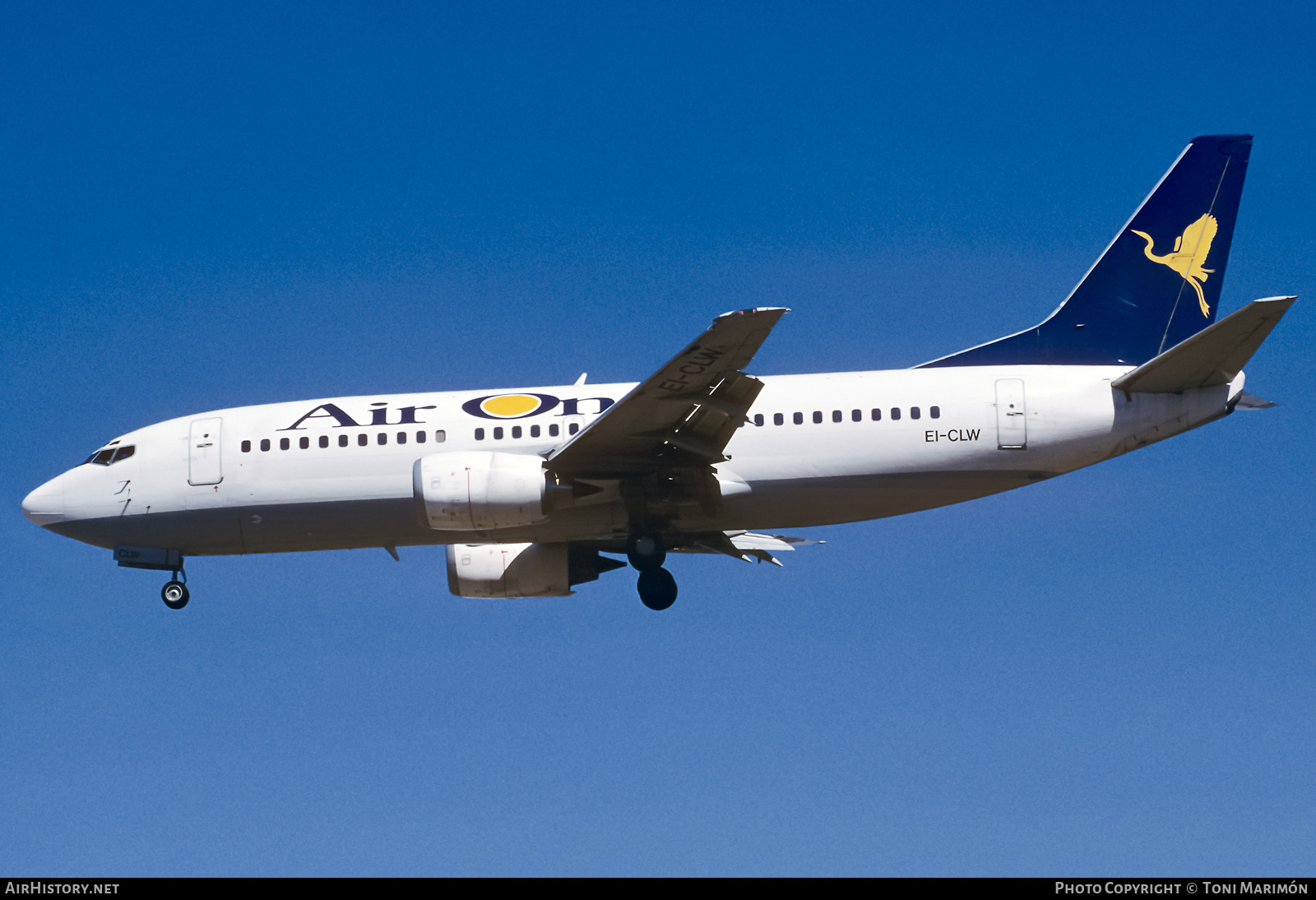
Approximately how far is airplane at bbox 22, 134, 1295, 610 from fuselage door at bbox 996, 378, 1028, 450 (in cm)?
4

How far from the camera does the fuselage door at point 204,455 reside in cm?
2430

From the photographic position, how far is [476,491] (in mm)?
21781

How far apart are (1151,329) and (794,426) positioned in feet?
21.1

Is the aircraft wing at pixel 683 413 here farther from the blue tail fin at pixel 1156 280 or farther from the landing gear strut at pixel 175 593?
the landing gear strut at pixel 175 593

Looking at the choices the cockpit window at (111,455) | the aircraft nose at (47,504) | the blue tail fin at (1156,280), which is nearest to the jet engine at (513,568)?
the cockpit window at (111,455)

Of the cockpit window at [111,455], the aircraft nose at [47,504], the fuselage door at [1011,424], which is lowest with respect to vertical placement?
the fuselage door at [1011,424]

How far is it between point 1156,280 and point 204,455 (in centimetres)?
1644

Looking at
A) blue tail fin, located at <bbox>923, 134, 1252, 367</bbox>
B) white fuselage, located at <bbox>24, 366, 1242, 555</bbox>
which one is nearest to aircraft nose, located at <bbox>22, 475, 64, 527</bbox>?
white fuselage, located at <bbox>24, 366, 1242, 555</bbox>

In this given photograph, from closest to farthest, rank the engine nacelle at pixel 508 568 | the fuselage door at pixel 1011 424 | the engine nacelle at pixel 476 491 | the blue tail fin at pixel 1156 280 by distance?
the engine nacelle at pixel 476 491 < the fuselage door at pixel 1011 424 < the blue tail fin at pixel 1156 280 < the engine nacelle at pixel 508 568

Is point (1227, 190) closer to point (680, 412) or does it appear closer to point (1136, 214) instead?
point (1136, 214)

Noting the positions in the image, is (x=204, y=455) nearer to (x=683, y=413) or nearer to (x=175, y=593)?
(x=175, y=593)

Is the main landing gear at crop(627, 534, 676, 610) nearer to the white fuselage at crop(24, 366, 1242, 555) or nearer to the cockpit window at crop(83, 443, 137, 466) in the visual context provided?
the white fuselage at crop(24, 366, 1242, 555)

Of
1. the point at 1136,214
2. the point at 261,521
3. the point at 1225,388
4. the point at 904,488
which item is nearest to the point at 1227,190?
the point at 1136,214

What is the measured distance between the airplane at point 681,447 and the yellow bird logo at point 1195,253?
0.03 meters
